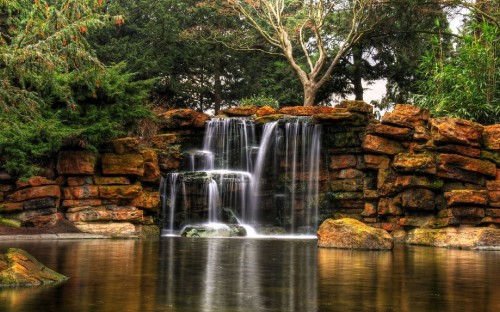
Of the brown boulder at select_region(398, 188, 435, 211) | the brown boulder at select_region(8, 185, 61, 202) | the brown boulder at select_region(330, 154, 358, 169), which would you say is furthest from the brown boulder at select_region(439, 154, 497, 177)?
the brown boulder at select_region(8, 185, 61, 202)

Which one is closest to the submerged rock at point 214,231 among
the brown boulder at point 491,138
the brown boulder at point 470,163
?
the brown boulder at point 470,163

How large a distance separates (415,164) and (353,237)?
559 cm

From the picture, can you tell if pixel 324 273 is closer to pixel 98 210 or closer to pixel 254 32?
pixel 98 210

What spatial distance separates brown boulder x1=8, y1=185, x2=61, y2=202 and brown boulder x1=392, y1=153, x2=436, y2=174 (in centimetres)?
1158

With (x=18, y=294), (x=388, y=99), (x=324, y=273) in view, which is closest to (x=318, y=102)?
(x=388, y=99)

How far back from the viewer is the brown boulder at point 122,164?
24016 millimetres

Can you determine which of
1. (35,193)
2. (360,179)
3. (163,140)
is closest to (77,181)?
(35,193)

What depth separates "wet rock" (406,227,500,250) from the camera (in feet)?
67.0

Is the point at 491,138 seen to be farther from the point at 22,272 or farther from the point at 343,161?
the point at 22,272

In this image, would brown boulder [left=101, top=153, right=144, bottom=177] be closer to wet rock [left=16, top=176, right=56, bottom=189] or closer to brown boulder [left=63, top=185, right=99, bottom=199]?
brown boulder [left=63, top=185, right=99, bottom=199]

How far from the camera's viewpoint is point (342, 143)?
87.9 ft

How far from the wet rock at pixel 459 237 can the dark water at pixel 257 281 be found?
303cm

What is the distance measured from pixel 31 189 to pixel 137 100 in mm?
5411

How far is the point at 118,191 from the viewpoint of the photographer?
2375 centimetres
